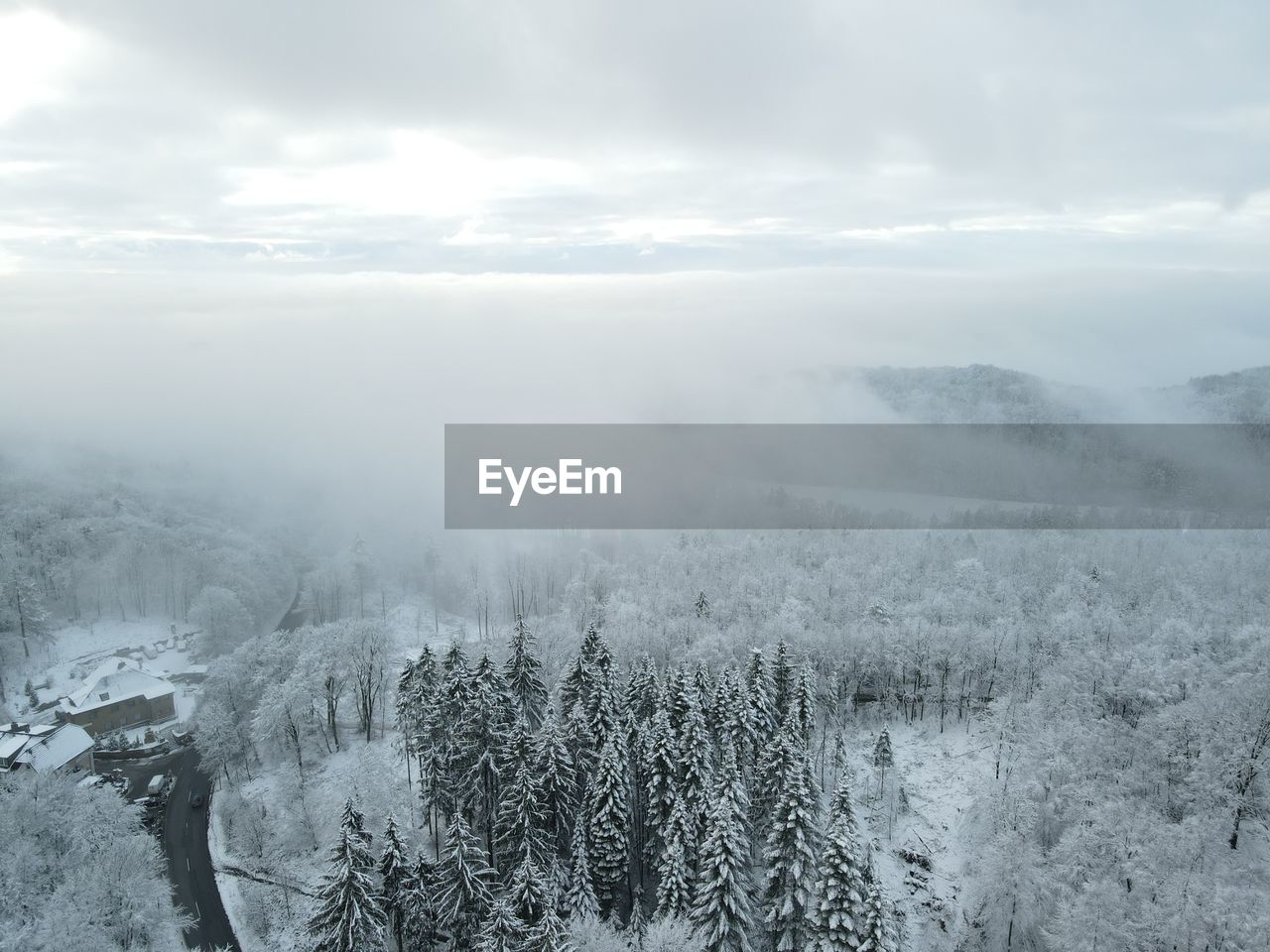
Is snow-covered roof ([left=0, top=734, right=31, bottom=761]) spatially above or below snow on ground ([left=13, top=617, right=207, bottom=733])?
above

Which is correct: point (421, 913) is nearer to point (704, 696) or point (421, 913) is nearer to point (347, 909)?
point (347, 909)

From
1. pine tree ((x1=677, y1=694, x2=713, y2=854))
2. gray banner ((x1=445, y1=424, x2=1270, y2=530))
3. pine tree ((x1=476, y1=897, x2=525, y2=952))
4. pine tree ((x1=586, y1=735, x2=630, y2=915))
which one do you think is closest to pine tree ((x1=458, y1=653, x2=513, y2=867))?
pine tree ((x1=586, y1=735, x2=630, y2=915))

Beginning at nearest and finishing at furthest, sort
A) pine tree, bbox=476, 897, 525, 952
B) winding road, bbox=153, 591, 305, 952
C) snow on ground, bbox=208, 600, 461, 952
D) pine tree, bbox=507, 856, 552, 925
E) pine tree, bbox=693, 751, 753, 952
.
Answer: pine tree, bbox=476, 897, 525, 952 < pine tree, bbox=507, 856, 552, 925 < pine tree, bbox=693, 751, 753, 952 < winding road, bbox=153, 591, 305, 952 < snow on ground, bbox=208, 600, 461, 952

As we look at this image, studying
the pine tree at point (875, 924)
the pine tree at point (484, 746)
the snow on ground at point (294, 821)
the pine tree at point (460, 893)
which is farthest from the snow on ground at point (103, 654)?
the pine tree at point (875, 924)

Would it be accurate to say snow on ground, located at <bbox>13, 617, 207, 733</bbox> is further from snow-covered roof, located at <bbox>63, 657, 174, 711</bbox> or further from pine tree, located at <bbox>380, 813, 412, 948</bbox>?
pine tree, located at <bbox>380, 813, 412, 948</bbox>

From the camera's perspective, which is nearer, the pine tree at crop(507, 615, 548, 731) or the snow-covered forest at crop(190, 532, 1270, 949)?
the snow-covered forest at crop(190, 532, 1270, 949)

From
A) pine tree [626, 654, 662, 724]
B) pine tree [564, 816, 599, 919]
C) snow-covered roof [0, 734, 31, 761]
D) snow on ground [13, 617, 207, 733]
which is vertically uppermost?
pine tree [626, 654, 662, 724]

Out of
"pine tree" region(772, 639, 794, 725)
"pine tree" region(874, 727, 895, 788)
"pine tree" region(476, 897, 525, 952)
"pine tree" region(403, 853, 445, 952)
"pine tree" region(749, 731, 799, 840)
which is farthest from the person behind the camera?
"pine tree" region(874, 727, 895, 788)
